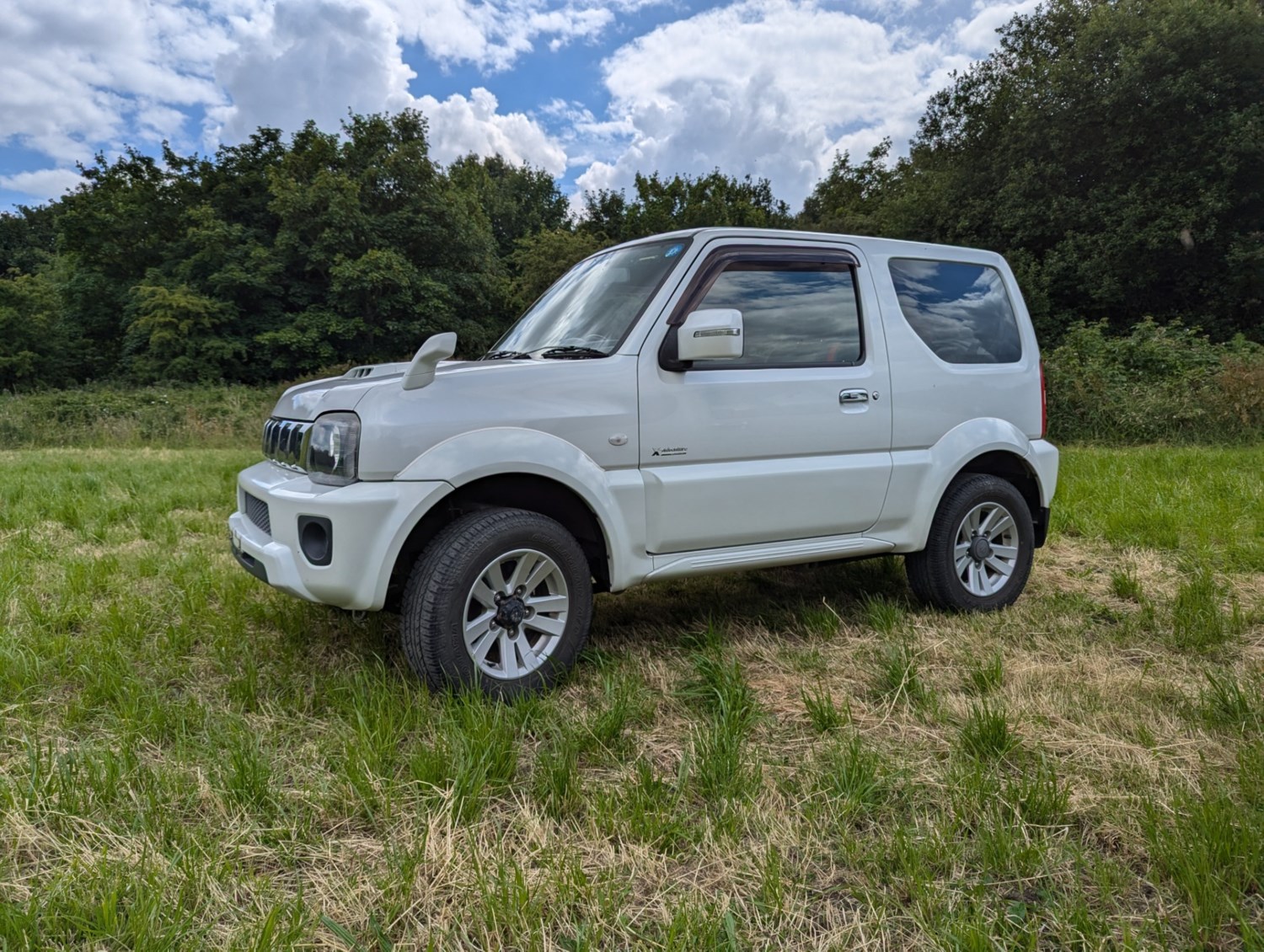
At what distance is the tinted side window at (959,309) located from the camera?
13.4 feet

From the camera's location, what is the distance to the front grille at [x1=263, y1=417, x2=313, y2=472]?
3102mm

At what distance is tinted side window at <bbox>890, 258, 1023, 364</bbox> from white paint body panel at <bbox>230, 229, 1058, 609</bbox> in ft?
0.29

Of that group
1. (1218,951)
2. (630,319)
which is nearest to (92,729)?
(630,319)

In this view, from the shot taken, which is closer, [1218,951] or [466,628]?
[1218,951]

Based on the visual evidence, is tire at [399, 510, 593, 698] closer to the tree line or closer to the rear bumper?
the rear bumper

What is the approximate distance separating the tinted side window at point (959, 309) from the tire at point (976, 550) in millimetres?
703

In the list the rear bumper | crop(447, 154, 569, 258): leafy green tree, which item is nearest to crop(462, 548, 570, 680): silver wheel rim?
the rear bumper

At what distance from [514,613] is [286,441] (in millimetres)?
1215

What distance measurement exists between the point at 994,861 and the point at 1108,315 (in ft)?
89.9

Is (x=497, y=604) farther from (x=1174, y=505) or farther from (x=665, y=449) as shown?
(x=1174, y=505)

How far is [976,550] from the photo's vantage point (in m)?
4.16

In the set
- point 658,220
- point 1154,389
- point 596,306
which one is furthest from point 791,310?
point 658,220

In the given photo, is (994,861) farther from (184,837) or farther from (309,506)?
(309,506)

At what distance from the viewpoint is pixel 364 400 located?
286 centimetres
